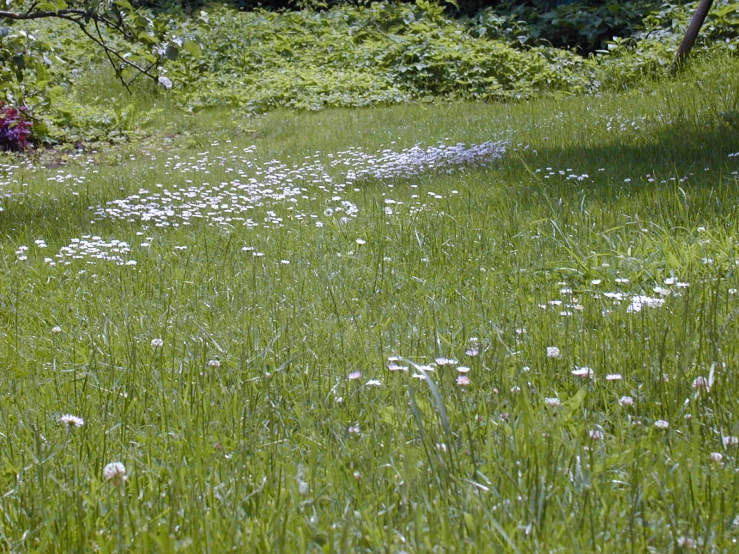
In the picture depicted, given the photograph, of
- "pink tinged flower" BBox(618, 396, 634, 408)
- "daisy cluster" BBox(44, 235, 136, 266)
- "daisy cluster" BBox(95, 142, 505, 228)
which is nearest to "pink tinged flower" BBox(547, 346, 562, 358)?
"pink tinged flower" BBox(618, 396, 634, 408)

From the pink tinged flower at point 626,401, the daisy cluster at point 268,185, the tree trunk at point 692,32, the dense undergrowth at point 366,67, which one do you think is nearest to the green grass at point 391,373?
the pink tinged flower at point 626,401

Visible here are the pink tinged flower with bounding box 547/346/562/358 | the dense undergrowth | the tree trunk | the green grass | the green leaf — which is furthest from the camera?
the dense undergrowth

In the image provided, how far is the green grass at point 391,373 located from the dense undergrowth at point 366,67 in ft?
18.9

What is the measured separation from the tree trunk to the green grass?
4318 mm

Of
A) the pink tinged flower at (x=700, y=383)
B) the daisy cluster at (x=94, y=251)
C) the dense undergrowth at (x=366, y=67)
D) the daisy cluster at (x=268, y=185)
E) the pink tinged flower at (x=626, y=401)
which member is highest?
the dense undergrowth at (x=366, y=67)

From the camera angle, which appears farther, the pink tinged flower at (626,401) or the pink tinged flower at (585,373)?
the pink tinged flower at (585,373)

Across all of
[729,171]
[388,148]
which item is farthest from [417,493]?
[388,148]

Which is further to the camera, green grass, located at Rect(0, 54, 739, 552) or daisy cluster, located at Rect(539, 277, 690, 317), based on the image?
daisy cluster, located at Rect(539, 277, 690, 317)

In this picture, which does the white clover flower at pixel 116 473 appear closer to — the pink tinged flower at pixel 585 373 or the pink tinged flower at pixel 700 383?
the pink tinged flower at pixel 585 373

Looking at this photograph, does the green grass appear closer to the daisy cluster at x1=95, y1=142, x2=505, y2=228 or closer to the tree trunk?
the daisy cluster at x1=95, y1=142, x2=505, y2=228

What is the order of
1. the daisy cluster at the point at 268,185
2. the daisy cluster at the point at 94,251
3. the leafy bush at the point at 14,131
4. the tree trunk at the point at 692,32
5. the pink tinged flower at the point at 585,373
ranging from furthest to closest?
the leafy bush at the point at 14,131
the tree trunk at the point at 692,32
the daisy cluster at the point at 268,185
the daisy cluster at the point at 94,251
the pink tinged flower at the point at 585,373

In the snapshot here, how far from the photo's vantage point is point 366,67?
14.0 meters

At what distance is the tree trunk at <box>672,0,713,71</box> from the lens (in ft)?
31.2

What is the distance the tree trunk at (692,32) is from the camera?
31.2 ft
